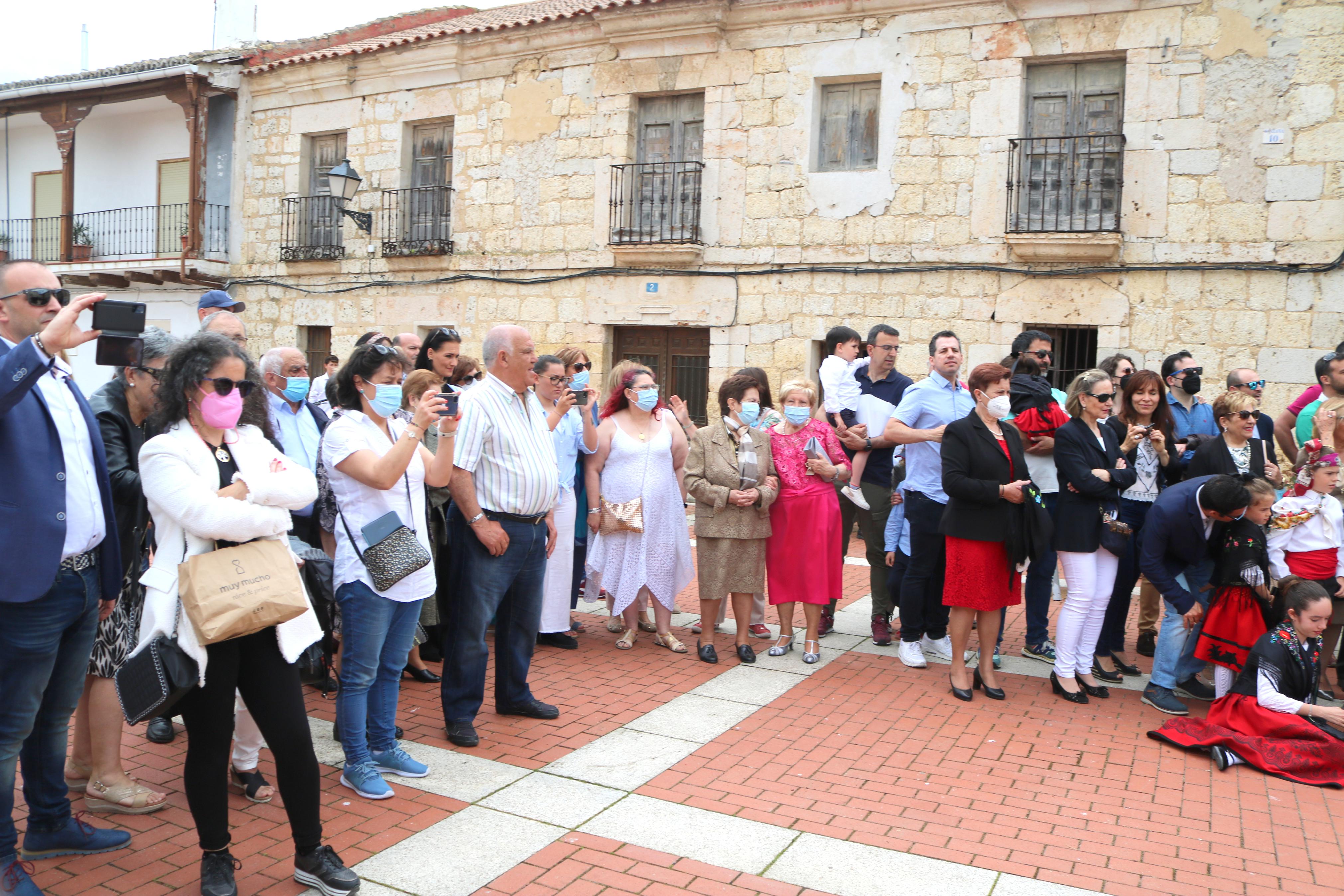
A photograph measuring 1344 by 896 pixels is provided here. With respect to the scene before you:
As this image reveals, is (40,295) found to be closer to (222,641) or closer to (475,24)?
(222,641)

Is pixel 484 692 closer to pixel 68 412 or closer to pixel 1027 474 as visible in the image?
pixel 68 412

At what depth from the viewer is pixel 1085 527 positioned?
548 cm

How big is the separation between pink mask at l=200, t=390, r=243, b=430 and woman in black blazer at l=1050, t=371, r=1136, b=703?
14.0 ft

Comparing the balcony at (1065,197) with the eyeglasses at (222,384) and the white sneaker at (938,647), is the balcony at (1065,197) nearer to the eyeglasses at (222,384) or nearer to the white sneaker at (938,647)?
the white sneaker at (938,647)

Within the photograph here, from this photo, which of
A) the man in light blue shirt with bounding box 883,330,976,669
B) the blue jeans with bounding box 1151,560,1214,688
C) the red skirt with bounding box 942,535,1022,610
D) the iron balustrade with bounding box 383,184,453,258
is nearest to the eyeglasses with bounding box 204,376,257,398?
the red skirt with bounding box 942,535,1022,610

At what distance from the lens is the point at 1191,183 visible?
10.6 m

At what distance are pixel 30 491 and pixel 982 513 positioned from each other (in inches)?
173

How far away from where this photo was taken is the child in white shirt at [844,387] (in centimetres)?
675

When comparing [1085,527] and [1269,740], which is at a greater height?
[1085,527]

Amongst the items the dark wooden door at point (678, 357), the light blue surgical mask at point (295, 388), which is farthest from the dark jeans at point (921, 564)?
the dark wooden door at point (678, 357)

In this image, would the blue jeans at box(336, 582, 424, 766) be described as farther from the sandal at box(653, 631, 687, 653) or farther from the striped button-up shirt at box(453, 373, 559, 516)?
the sandal at box(653, 631, 687, 653)

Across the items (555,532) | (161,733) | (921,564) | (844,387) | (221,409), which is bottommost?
(161,733)

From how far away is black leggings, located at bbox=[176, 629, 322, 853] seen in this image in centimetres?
307

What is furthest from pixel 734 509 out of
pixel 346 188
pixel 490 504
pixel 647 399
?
pixel 346 188
